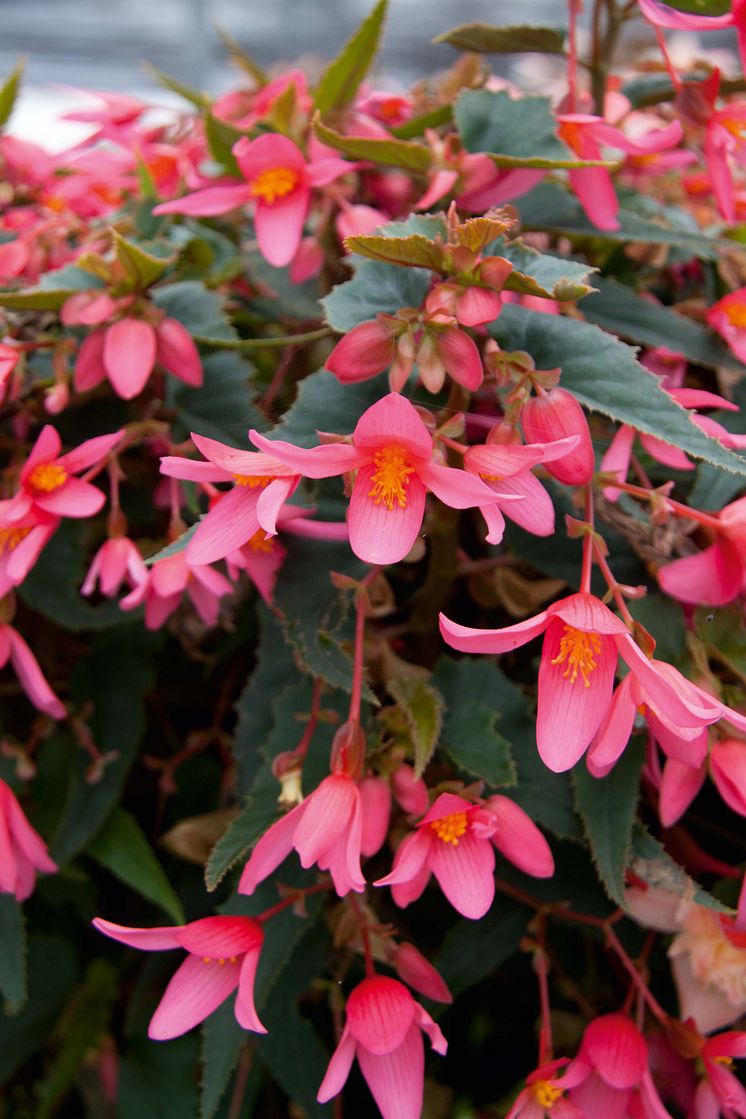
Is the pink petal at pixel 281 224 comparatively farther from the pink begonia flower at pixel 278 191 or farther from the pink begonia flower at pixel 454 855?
the pink begonia flower at pixel 454 855

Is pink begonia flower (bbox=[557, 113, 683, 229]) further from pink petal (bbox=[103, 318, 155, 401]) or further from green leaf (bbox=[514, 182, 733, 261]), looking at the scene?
pink petal (bbox=[103, 318, 155, 401])

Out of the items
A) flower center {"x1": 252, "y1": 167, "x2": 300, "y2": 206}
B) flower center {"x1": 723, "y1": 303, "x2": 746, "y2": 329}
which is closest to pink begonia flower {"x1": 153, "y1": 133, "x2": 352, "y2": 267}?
flower center {"x1": 252, "y1": 167, "x2": 300, "y2": 206}

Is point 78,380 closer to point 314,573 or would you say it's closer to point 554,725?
point 314,573

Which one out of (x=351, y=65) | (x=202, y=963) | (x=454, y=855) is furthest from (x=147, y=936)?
(x=351, y=65)

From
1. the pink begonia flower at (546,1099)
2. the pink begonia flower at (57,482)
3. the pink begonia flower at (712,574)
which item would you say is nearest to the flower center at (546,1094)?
the pink begonia flower at (546,1099)

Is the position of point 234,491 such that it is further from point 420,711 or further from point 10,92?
point 10,92

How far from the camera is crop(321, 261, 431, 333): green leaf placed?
1.22 ft

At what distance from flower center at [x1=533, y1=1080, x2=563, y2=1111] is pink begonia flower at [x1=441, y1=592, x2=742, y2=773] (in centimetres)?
16

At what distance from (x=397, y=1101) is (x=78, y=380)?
0.37 m

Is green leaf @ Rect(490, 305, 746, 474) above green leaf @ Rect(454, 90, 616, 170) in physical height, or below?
below

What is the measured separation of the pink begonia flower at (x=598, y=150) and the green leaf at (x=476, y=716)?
0.79ft

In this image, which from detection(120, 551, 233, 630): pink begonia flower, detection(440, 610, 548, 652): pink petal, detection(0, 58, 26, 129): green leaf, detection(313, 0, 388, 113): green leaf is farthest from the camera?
detection(0, 58, 26, 129): green leaf

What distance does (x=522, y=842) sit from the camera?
0.37 m

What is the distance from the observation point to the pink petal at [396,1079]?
36 centimetres
